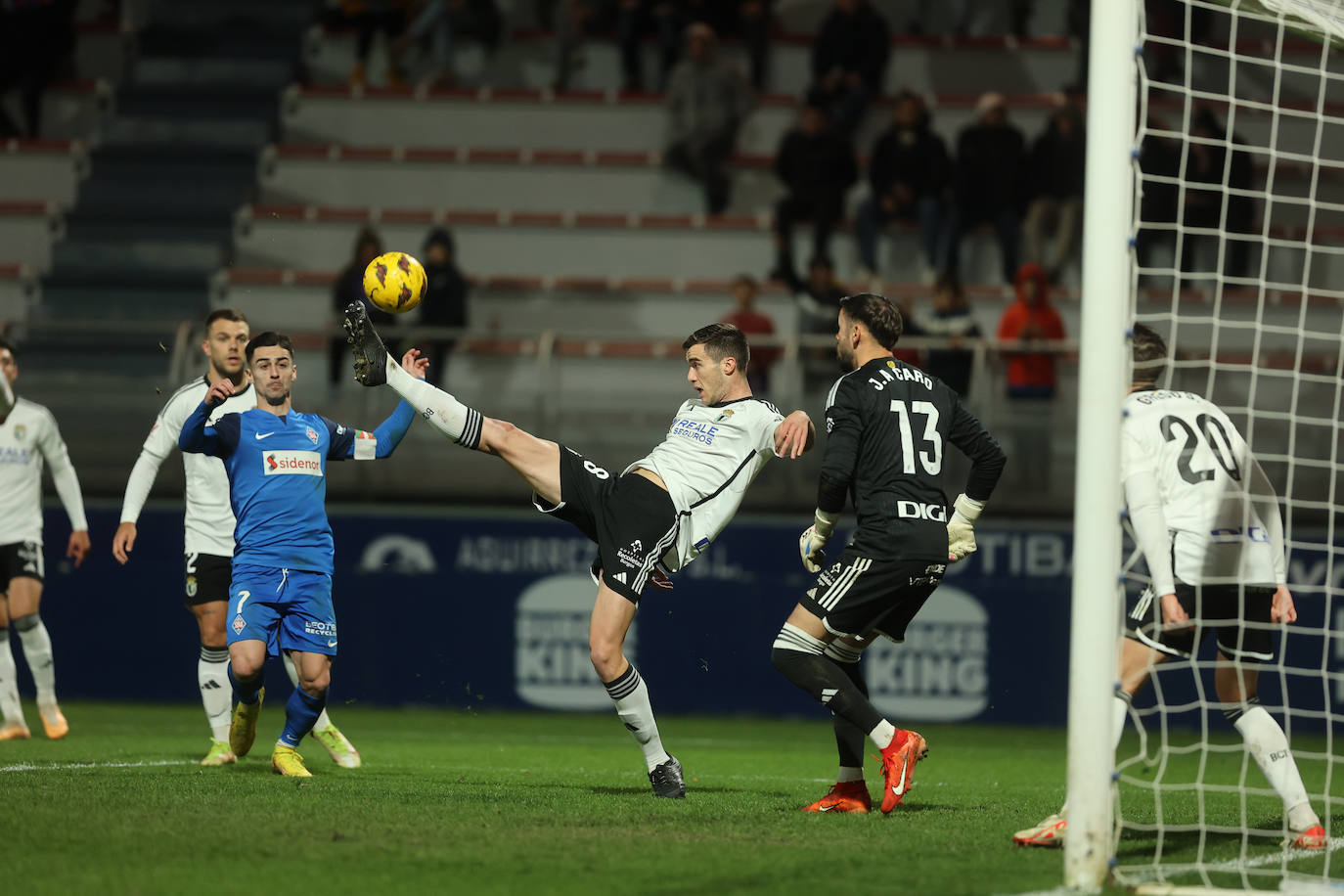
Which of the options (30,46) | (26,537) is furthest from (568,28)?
(26,537)

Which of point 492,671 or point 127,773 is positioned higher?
point 127,773

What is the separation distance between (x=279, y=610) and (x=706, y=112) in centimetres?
1156

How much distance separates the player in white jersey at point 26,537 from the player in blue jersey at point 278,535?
2.87 m

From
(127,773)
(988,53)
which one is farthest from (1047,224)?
(127,773)

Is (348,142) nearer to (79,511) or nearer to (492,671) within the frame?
(492,671)

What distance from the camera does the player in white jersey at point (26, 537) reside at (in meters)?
9.88

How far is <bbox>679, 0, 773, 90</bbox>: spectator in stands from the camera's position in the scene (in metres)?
18.7

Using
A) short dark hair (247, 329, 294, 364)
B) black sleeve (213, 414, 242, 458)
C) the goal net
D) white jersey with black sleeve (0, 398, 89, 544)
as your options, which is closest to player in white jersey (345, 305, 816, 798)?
short dark hair (247, 329, 294, 364)

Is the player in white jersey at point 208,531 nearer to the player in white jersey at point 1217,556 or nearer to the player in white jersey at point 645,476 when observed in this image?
the player in white jersey at point 645,476

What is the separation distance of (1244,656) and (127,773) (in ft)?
16.5

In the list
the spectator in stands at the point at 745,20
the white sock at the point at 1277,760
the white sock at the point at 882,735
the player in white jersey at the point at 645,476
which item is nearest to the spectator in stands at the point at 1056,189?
the spectator in stands at the point at 745,20

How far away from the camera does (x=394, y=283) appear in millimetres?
7039

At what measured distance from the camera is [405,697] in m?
13.2

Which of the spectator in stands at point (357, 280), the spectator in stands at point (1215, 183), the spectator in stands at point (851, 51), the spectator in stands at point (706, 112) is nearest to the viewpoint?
the spectator in stands at point (357, 280)
